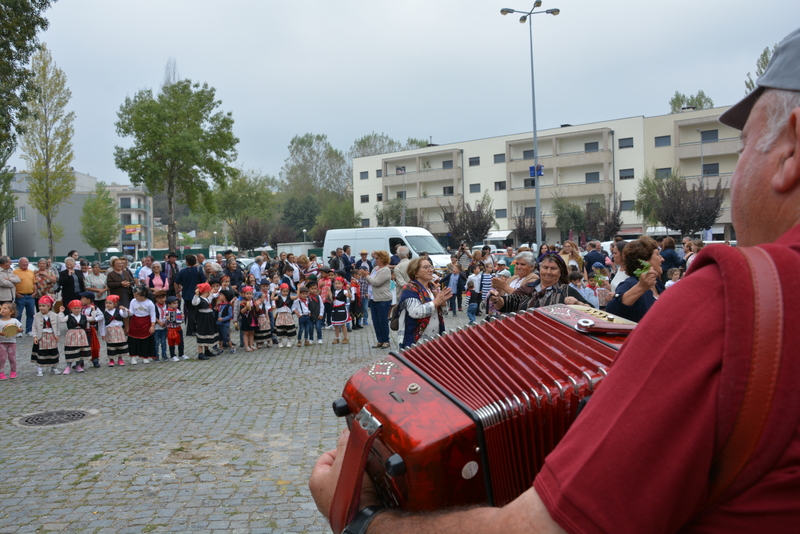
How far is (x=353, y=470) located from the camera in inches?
57.2

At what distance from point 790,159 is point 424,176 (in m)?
58.2

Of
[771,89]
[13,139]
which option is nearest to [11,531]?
[771,89]

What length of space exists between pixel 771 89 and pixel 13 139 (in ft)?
41.8

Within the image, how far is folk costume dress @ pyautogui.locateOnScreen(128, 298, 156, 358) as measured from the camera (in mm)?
10891

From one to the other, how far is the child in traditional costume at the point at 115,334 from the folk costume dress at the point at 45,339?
2.89 feet

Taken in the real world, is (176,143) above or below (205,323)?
above

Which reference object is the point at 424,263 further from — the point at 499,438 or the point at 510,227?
the point at 510,227

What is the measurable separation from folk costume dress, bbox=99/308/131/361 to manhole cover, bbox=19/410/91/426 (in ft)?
10.9

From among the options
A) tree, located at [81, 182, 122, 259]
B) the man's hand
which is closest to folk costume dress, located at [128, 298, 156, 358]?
the man's hand

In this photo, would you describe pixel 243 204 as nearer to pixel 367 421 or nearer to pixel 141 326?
pixel 141 326

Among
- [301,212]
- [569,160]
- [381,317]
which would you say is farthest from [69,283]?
[301,212]

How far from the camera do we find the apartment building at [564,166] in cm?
4638

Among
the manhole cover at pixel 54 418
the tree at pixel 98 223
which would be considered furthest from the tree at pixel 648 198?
the tree at pixel 98 223

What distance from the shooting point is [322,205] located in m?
71.6
